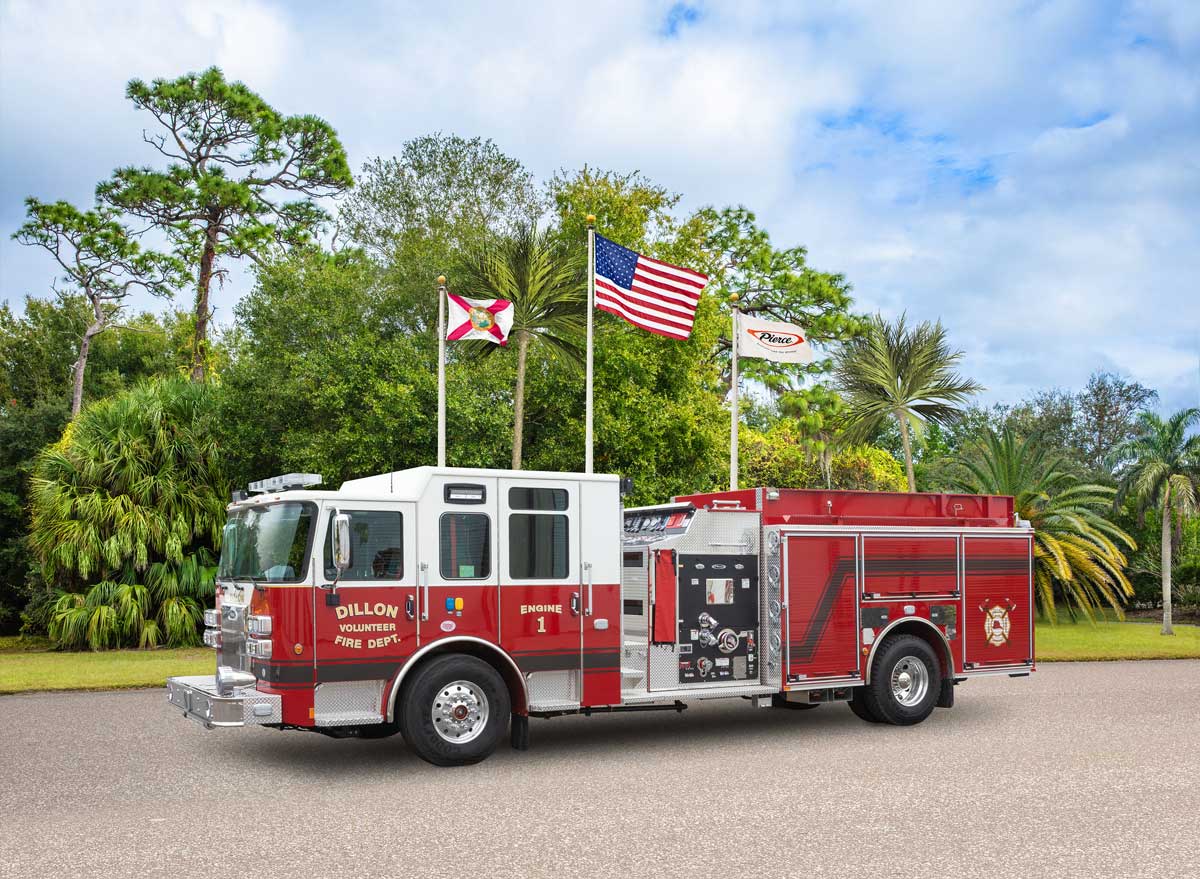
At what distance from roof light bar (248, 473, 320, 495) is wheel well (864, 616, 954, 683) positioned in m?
6.33

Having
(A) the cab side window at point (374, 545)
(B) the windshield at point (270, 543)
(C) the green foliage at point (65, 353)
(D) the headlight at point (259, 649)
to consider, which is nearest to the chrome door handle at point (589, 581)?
(A) the cab side window at point (374, 545)

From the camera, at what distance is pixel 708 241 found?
3822 centimetres

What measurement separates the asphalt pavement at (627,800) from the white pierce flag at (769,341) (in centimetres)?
Answer: 662

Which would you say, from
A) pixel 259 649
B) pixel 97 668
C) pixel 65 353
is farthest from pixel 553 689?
pixel 65 353

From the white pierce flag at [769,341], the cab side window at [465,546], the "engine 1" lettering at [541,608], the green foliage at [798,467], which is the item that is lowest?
the "engine 1" lettering at [541,608]

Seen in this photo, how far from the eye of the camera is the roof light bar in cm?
959

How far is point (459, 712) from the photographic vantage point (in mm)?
9766

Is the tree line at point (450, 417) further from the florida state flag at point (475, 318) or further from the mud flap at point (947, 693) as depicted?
the mud flap at point (947, 693)

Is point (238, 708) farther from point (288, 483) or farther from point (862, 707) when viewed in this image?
point (862, 707)

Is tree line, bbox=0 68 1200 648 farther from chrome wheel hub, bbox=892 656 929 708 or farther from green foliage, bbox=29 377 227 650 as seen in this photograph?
chrome wheel hub, bbox=892 656 929 708

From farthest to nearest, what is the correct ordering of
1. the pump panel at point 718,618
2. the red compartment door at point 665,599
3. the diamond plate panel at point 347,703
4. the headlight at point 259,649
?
the pump panel at point 718,618 → the red compartment door at point 665,599 → the diamond plate panel at point 347,703 → the headlight at point 259,649

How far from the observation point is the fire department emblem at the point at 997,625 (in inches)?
510

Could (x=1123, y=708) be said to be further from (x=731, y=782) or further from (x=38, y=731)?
(x=38, y=731)

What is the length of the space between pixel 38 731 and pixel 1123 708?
12244 mm
